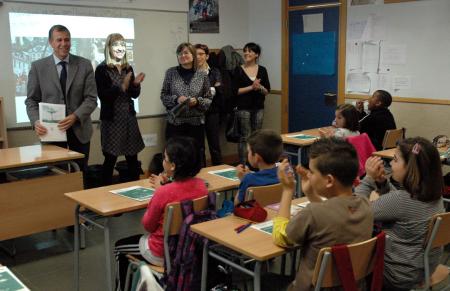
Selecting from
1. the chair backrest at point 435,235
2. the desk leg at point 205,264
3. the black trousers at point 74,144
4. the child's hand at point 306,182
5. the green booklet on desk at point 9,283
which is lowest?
the desk leg at point 205,264

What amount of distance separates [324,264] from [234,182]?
1.39 metres

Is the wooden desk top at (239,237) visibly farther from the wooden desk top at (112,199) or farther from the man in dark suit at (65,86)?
the man in dark suit at (65,86)

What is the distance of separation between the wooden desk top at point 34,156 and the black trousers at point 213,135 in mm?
2347

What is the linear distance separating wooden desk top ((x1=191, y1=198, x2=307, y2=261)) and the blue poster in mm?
4226

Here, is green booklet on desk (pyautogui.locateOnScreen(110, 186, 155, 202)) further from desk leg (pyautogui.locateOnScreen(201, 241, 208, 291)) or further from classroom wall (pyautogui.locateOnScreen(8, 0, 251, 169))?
classroom wall (pyautogui.locateOnScreen(8, 0, 251, 169))

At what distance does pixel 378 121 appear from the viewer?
4910 millimetres

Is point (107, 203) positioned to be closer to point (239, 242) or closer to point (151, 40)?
point (239, 242)

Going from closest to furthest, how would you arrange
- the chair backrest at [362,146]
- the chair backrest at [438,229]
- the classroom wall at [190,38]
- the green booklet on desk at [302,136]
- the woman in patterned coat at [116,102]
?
the chair backrest at [438,229], the chair backrest at [362,146], the woman in patterned coat at [116,102], the green booklet on desk at [302,136], the classroom wall at [190,38]

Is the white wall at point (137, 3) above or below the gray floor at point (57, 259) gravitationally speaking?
above

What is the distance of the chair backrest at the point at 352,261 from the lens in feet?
6.19

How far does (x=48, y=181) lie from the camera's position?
3.79 meters

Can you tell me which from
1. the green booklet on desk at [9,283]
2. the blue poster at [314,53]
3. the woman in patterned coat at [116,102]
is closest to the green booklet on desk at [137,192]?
the green booklet on desk at [9,283]

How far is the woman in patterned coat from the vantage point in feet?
15.0

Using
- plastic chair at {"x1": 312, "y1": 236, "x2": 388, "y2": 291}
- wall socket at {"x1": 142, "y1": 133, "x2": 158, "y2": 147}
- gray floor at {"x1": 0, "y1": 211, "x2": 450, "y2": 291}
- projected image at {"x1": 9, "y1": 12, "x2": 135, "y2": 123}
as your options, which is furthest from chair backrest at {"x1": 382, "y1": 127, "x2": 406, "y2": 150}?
projected image at {"x1": 9, "y1": 12, "x2": 135, "y2": 123}
